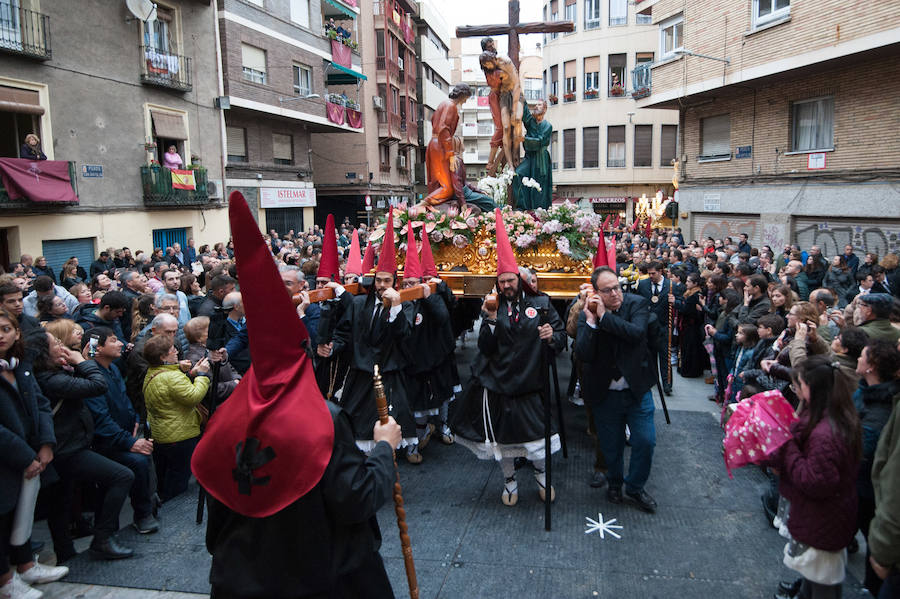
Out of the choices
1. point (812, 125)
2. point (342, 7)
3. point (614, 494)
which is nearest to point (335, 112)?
point (342, 7)

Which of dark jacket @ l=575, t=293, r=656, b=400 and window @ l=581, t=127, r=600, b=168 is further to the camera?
window @ l=581, t=127, r=600, b=168

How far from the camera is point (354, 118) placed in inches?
1114

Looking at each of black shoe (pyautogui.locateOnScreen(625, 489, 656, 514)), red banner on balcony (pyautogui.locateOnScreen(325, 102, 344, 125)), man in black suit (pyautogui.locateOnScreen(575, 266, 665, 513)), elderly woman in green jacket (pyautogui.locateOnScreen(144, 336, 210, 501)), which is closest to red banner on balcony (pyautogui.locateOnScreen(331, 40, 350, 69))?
red banner on balcony (pyautogui.locateOnScreen(325, 102, 344, 125))

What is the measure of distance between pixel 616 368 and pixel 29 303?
6668 mm

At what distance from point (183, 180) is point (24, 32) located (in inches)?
213

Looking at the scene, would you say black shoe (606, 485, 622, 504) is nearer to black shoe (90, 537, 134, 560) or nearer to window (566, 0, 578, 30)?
black shoe (90, 537, 134, 560)

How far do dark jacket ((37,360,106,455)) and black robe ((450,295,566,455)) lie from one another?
2790mm

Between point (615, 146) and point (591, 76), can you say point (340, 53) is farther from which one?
point (615, 146)

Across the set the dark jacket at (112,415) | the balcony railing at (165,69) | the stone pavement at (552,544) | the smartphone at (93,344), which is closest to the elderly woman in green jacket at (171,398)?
the dark jacket at (112,415)

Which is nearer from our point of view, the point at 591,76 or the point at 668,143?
the point at 668,143

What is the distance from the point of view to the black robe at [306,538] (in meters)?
2.40

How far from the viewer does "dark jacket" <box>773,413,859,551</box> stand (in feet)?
10.4

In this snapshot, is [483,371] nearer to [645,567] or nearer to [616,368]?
[616,368]

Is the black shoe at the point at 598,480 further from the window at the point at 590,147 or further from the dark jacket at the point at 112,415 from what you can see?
the window at the point at 590,147
